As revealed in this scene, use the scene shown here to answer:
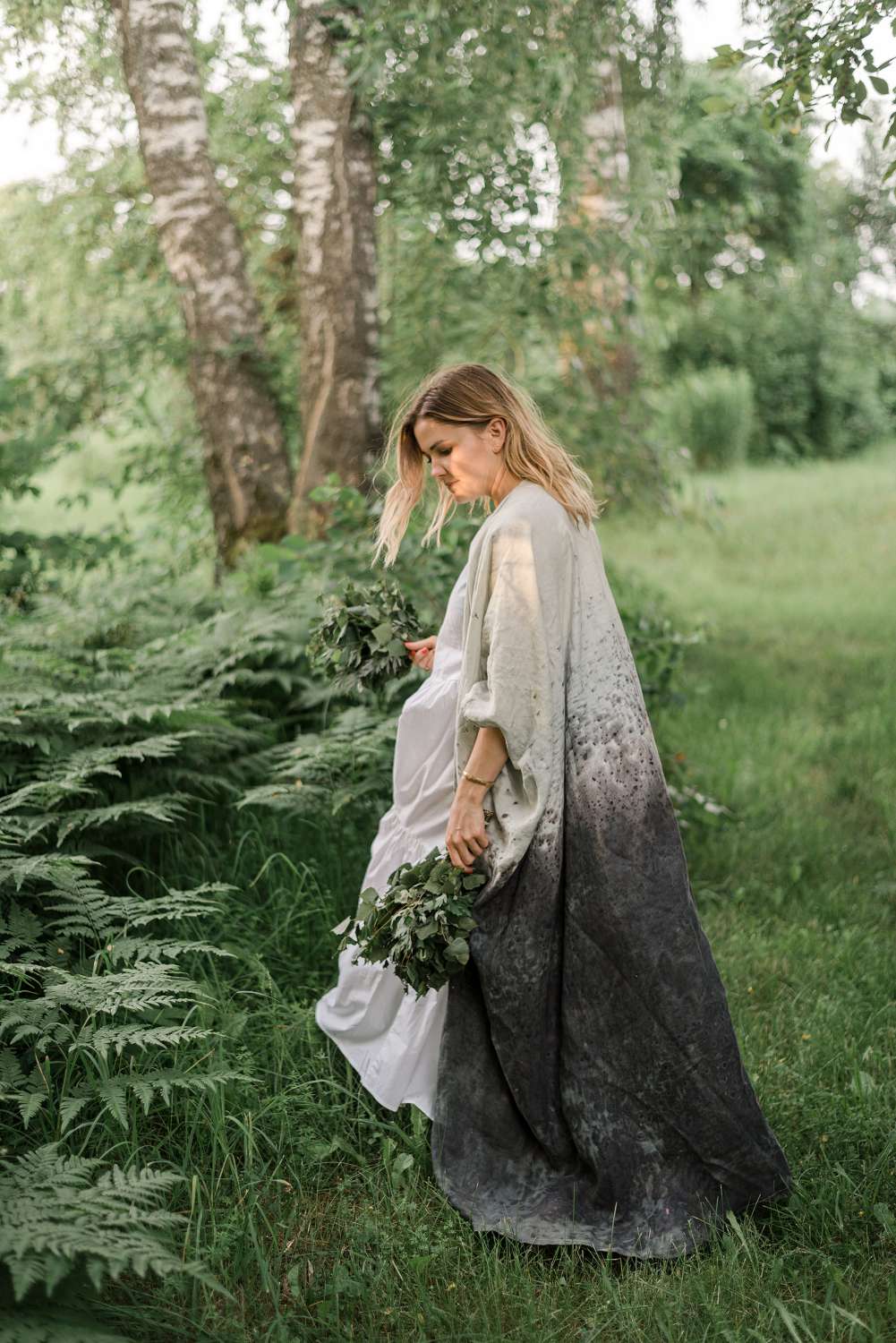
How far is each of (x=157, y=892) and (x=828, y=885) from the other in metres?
2.81

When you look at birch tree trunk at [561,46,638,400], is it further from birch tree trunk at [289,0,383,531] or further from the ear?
the ear

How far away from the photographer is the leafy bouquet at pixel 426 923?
255 centimetres

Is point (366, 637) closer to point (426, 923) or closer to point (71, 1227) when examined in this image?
point (426, 923)

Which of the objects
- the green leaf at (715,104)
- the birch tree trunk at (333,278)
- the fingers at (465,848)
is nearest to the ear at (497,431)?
the fingers at (465,848)

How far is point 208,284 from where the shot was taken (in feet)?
19.5

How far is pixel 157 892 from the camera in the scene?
3945 millimetres

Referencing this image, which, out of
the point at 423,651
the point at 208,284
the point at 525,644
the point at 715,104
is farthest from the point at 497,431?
the point at 208,284

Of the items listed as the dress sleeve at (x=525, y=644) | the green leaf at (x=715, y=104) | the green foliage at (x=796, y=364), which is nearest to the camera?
the dress sleeve at (x=525, y=644)

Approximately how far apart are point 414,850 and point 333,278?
393cm

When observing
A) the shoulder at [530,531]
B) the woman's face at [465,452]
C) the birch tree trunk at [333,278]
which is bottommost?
the shoulder at [530,531]

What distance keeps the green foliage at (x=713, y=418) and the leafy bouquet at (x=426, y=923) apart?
15.7 metres

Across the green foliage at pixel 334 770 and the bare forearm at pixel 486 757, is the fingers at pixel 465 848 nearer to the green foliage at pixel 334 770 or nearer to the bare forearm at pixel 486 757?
the bare forearm at pixel 486 757

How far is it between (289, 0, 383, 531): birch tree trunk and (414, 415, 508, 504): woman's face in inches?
118

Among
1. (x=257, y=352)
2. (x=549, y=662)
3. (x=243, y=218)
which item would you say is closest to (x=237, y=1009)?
(x=549, y=662)
